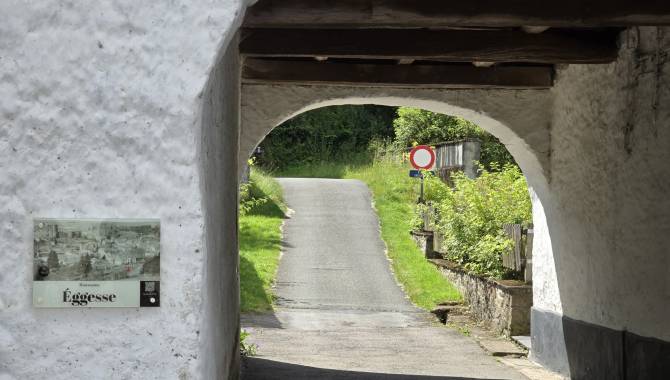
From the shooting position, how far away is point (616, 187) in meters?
7.59

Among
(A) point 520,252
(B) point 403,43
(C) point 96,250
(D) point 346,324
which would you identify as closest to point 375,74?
(B) point 403,43

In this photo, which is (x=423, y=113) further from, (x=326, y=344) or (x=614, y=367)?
(x=614, y=367)

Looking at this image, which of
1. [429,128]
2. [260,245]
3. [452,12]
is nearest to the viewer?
[452,12]

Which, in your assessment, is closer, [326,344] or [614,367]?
[614,367]

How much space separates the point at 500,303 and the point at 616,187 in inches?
162

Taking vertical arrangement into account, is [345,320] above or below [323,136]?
below

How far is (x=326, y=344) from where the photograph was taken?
10.6m

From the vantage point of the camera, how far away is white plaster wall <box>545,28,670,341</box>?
6.76m

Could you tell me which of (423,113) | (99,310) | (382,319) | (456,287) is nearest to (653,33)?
(99,310)

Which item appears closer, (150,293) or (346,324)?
(150,293)

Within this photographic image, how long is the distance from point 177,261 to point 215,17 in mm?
873

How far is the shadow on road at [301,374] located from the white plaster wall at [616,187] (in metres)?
1.47

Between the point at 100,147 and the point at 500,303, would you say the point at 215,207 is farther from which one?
the point at 500,303

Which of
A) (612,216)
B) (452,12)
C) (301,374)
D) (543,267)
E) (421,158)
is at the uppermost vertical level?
(452,12)
